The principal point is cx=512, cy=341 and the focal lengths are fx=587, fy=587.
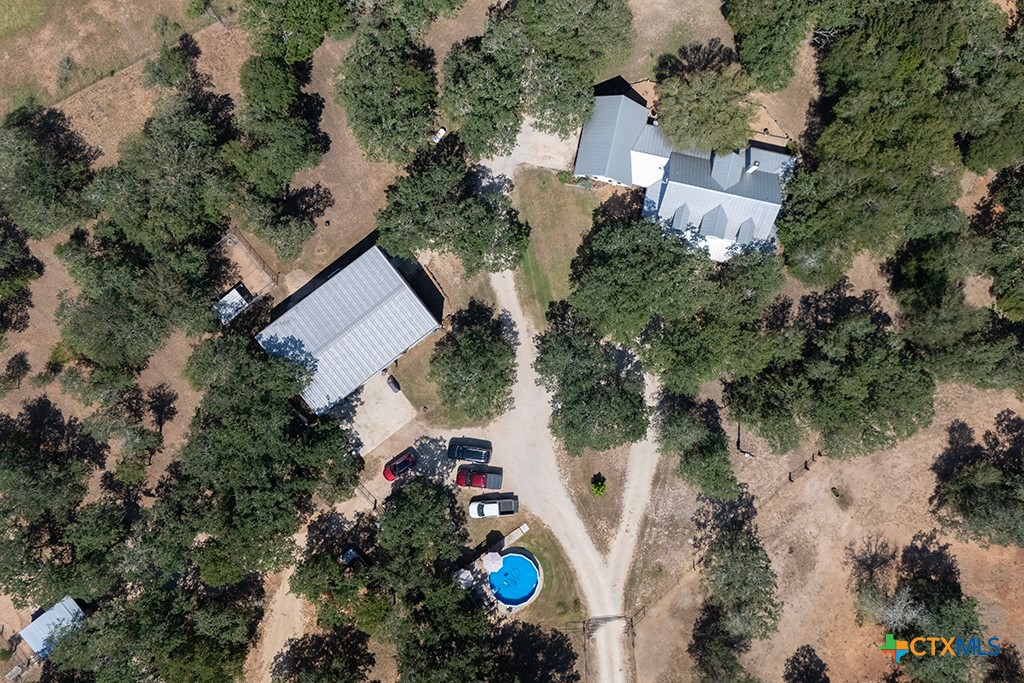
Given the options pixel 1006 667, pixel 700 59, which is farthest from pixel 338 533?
pixel 1006 667

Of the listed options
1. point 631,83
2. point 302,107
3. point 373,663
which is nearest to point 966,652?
point 373,663

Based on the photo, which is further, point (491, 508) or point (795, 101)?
point (795, 101)

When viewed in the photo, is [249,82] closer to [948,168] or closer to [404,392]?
[404,392]

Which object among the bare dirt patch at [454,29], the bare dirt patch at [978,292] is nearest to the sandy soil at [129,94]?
the bare dirt patch at [454,29]

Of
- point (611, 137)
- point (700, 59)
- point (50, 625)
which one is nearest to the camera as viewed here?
point (50, 625)

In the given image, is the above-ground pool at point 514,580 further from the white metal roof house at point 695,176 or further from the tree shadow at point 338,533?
the white metal roof house at point 695,176

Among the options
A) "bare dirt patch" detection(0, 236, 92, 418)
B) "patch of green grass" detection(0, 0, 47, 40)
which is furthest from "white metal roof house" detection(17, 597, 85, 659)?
"patch of green grass" detection(0, 0, 47, 40)

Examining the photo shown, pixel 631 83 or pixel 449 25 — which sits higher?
pixel 449 25

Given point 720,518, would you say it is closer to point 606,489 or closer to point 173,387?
point 606,489
